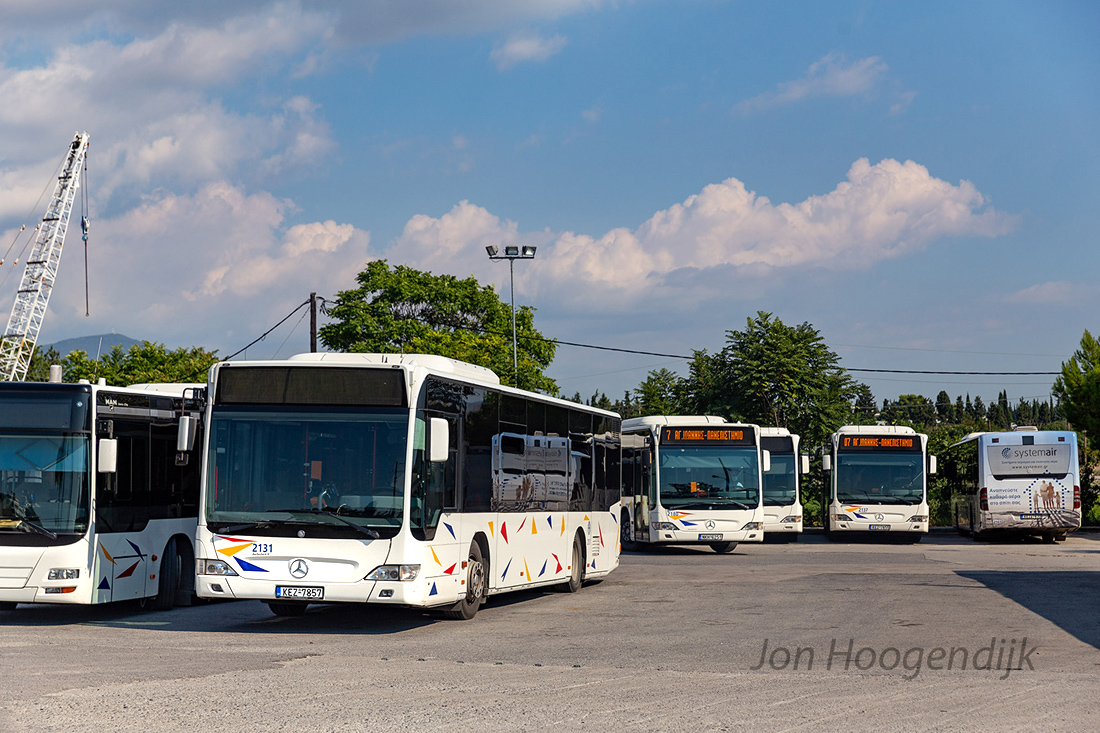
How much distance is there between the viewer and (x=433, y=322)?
217 ft

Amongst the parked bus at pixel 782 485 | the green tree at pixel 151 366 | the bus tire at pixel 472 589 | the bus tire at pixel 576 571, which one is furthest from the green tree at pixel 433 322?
the bus tire at pixel 472 589

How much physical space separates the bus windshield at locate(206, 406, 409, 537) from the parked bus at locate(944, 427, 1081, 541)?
26.0 meters

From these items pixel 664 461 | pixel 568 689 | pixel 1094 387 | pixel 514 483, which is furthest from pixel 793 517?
pixel 568 689

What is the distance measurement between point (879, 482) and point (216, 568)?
26.1 metres

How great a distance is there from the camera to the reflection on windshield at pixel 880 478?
35406mm

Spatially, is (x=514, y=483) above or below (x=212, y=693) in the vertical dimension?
above

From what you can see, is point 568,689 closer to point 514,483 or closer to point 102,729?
point 102,729

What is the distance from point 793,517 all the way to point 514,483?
77.6 ft

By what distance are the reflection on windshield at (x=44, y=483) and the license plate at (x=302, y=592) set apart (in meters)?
3.15

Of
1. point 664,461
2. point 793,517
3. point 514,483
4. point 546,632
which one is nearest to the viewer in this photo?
point 546,632

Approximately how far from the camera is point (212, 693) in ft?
30.3

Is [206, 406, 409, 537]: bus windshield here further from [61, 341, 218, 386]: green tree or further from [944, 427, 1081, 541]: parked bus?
[61, 341, 218, 386]: green tree

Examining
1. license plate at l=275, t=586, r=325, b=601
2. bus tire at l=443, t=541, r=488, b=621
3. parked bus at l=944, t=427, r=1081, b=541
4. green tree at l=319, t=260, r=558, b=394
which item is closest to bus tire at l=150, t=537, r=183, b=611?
bus tire at l=443, t=541, r=488, b=621

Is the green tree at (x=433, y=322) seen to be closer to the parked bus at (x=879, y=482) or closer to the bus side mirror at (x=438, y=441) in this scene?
the parked bus at (x=879, y=482)
